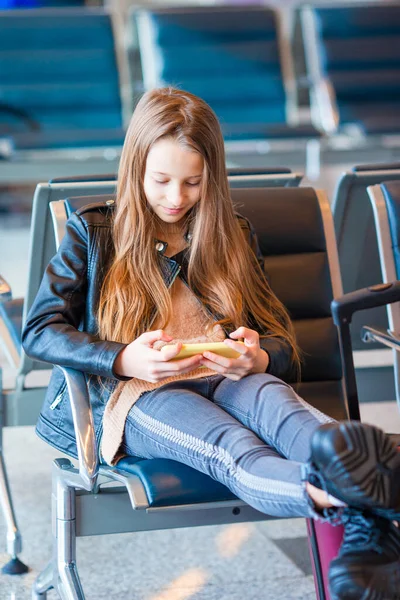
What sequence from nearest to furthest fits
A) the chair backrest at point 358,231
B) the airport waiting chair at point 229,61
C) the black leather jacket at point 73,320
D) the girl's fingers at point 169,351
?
the girl's fingers at point 169,351
the black leather jacket at point 73,320
the chair backrest at point 358,231
the airport waiting chair at point 229,61

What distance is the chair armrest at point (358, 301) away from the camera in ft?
5.16

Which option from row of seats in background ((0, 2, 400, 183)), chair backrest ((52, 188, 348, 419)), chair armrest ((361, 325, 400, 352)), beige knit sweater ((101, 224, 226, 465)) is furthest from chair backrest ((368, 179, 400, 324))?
row of seats in background ((0, 2, 400, 183))

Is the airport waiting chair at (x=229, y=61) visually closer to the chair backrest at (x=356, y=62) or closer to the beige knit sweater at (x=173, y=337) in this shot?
the chair backrest at (x=356, y=62)

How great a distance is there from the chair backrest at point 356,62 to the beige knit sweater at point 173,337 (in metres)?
3.20

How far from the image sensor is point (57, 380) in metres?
1.61

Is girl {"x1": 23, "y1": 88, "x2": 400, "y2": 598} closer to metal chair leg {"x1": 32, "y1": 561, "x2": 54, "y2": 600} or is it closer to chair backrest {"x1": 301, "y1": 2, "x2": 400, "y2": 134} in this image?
metal chair leg {"x1": 32, "y1": 561, "x2": 54, "y2": 600}

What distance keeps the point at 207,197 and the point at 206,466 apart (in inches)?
20.2

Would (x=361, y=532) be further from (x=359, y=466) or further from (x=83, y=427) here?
(x=83, y=427)

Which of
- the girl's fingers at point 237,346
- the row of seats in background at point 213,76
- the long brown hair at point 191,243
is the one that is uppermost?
the row of seats in background at point 213,76

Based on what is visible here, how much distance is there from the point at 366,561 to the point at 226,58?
3.75 metres

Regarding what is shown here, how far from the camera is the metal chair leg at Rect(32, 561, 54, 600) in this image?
5.26 ft

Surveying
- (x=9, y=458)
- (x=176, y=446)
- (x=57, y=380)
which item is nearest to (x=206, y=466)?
(x=176, y=446)

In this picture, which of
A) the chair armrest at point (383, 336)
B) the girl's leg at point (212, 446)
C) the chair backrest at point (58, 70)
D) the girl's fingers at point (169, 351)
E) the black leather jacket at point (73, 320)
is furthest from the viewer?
the chair backrest at point (58, 70)

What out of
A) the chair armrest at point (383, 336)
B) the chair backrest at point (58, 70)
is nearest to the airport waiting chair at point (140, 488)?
the chair armrest at point (383, 336)
